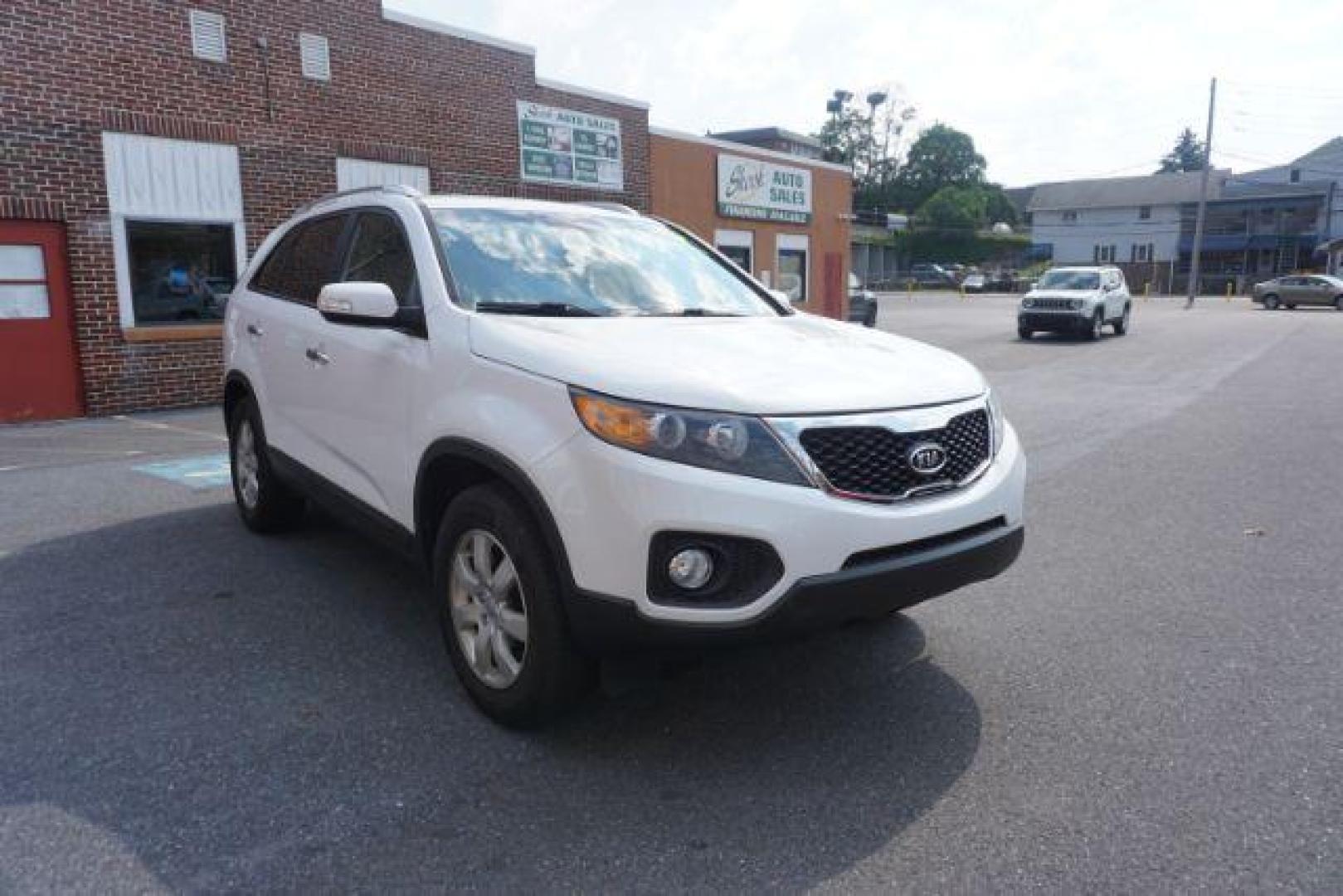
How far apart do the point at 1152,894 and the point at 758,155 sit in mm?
19898

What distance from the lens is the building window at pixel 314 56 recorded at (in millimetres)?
12453

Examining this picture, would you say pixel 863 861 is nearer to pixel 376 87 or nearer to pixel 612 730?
pixel 612 730

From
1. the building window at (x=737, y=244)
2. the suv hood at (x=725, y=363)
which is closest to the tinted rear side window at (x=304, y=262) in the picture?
the suv hood at (x=725, y=363)

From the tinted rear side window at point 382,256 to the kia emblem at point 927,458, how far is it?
1.99m

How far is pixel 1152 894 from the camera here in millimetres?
2387

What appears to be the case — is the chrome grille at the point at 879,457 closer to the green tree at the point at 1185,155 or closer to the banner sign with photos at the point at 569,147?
the banner sign with photos at the point at 569,147

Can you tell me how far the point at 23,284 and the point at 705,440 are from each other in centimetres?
1078

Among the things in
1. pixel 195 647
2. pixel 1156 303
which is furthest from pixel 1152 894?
pixel 1156 303

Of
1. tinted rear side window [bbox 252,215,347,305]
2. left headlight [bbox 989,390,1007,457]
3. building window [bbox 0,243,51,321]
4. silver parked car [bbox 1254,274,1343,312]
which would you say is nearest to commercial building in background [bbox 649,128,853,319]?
building window [bbox 0,243,51,321]

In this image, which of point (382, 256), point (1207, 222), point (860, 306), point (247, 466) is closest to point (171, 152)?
point (247, 466)

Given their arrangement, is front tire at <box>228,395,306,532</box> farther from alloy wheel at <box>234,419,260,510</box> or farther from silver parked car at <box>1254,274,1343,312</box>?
silver parked car at <box>1254,274,1343,312</box>

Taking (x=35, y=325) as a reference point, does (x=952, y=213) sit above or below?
above

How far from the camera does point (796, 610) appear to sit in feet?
8.81

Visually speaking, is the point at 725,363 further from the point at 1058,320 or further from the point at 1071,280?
the point at 1071,280
